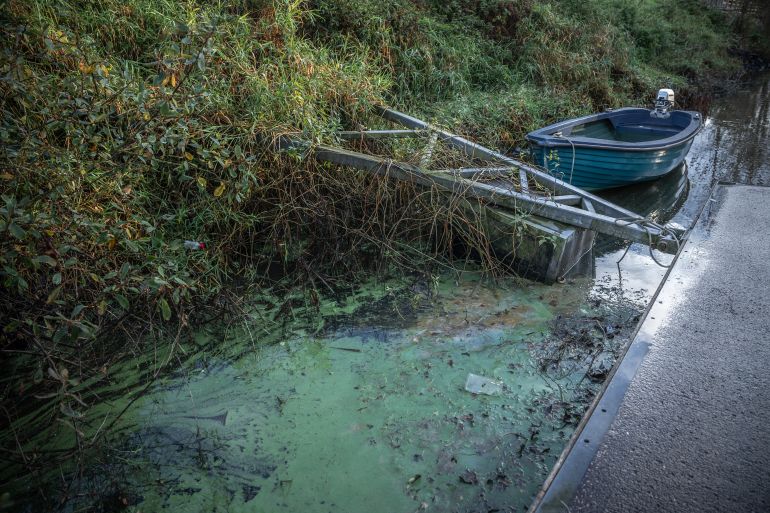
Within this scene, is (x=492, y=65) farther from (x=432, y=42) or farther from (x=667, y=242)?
(x=667, y=242)

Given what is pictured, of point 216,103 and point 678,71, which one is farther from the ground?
point 216,103

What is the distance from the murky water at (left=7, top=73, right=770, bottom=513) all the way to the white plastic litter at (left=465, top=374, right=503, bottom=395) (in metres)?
0.04

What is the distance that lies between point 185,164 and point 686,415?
3264 millimetres

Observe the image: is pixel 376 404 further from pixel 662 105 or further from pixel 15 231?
pixel 662 105

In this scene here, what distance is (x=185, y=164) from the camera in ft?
11.4

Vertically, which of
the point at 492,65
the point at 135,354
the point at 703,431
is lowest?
the point at 135,354

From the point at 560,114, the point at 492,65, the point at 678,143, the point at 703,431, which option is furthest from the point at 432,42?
the point at 703,431

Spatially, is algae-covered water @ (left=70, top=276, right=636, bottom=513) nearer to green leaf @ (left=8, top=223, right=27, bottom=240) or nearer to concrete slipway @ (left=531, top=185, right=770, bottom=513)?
concrete slipway @ (left=531, top=185, right=770, bottom=513)

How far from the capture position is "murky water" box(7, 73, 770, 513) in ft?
8.30

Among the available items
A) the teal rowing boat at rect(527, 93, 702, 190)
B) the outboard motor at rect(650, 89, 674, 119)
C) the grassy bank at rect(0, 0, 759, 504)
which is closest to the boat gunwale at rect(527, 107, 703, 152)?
the teal rowing boat at rect(527, 93, 702, 190)

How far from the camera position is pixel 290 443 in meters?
2.79

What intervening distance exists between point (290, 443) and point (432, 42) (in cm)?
664

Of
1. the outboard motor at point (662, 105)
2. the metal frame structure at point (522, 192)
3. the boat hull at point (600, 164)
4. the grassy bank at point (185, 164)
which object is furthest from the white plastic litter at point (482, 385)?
the outboard motor at point (662, 105)

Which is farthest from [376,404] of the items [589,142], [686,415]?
[589,142]
